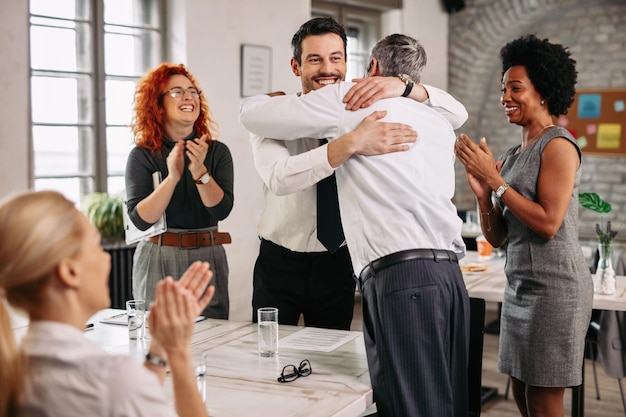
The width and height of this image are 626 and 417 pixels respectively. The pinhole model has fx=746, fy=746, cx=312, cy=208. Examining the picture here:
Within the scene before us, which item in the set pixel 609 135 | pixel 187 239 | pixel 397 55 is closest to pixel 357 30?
pixel 609 135

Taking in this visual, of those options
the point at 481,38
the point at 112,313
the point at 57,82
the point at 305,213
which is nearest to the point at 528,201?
the point at 305,213

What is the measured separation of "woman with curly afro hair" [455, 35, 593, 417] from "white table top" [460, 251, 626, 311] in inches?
20.5

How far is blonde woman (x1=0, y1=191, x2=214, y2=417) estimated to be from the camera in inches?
43.8

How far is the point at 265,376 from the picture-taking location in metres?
1.85

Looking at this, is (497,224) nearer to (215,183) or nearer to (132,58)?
(215,183)

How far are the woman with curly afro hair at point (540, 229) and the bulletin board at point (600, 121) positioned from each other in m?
4.42

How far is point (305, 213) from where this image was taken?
8.24 ft

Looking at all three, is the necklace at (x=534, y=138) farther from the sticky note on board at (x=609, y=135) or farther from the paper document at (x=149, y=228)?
the sticky note on board at (x=609, y=135)

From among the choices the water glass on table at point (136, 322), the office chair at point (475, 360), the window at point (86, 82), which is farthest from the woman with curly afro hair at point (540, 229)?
the window at point (86, 82)

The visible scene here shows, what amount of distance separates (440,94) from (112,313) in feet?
4.41

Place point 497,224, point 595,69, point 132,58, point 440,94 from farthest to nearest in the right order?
1. point 595,69
2. point 132,58
3. point 497,224
4. point 440,94

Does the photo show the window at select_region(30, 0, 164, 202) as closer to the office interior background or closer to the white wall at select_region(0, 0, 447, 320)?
the office interior background

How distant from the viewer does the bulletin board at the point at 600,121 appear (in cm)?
684

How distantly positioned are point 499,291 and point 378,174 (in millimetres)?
1492
